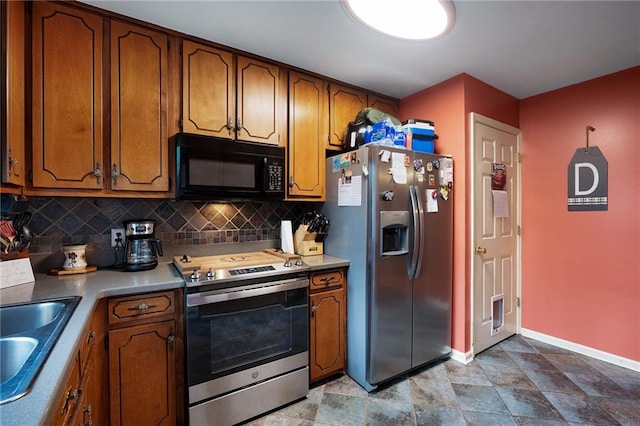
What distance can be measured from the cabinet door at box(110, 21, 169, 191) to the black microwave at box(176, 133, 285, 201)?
0.52 feet

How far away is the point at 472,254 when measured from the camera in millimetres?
2350

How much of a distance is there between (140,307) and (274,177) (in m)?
1.12

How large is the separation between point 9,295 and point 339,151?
2.19 metres

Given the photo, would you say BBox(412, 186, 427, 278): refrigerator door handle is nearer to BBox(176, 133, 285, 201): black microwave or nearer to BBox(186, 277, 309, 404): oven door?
BBox(186, 277, 309, 404): oven door

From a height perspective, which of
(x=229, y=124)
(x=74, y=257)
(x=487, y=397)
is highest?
(x=229, y=124)

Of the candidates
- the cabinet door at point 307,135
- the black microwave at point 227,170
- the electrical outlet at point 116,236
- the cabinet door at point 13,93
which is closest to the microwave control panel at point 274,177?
the black microwave at point 227,170

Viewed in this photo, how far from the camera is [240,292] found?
1.65 metres

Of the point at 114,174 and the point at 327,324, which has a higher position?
the point at 114,174

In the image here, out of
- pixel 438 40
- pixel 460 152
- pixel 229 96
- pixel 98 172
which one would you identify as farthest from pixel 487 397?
pixel 98 172

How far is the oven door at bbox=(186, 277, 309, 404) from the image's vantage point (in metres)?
1.55

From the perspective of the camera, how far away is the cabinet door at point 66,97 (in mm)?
1466

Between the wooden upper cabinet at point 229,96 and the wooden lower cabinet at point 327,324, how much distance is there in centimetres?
112

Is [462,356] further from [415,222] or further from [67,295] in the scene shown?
[67,295]

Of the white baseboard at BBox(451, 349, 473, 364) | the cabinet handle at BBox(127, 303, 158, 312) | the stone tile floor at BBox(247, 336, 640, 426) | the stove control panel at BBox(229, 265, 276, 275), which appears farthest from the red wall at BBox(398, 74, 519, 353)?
the cabinet handle at BBox(127, 303, 158, 312)
